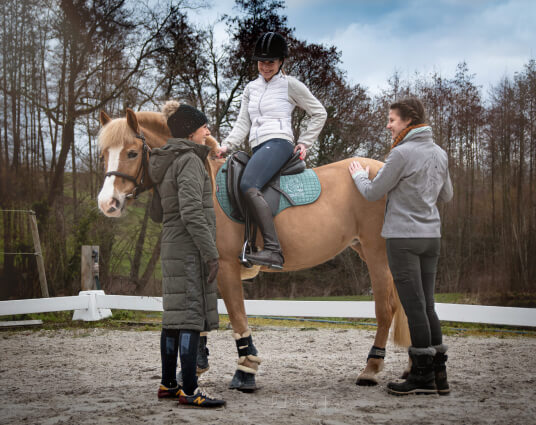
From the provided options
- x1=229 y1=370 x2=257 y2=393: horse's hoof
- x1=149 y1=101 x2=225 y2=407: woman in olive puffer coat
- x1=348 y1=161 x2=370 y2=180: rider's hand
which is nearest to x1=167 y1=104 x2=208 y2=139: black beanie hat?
x1=149 y1=101 x2=225 y2=407: woman in olive puffer coat

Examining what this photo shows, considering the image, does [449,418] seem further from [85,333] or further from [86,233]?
[86,233]

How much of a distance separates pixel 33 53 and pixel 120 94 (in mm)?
1984

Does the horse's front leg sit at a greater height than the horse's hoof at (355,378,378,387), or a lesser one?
greater

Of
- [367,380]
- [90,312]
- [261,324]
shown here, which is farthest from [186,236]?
[90,312]

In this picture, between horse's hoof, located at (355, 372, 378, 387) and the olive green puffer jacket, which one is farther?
horse's hoof, located at (355, 372, 378, 387)

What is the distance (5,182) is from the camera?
911 centimetres

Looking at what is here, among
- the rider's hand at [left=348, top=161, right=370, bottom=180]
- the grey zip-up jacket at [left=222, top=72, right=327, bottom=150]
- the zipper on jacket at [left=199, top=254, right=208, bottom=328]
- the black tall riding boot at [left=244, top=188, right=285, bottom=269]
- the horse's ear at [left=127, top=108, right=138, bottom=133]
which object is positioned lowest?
the zipper on jacket at [left=199, top=254, right=208, bottom=328]

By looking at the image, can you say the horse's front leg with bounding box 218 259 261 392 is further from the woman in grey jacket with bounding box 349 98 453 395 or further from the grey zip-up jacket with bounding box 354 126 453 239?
the grey zip-up jacket with bounding box 354 126 453 239

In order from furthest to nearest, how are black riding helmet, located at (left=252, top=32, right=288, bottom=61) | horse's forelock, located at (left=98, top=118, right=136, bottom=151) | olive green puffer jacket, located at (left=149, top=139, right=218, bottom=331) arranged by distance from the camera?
1. black riding helmet, located at (left=252, top=32, right=288, bottom=61)
2. horse's forelock, located at (left=98, top=118, right=136, bottom=151)
3. olive green puffer jacket, located at (left=149, top=139, right=218, bottom=331)

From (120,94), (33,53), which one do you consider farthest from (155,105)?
(33,53)

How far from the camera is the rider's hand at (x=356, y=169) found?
12.7 feet

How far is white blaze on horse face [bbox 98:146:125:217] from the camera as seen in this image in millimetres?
3369

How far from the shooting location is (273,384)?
3867 millimetres

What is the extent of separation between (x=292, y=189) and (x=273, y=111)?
664mm
